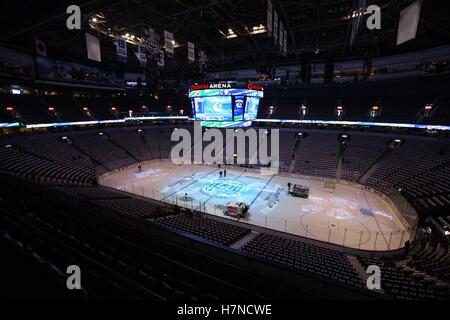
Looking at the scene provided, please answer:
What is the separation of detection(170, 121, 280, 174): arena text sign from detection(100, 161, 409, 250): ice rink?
3.21 meters

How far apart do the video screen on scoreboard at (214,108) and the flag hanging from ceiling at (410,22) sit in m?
12.7

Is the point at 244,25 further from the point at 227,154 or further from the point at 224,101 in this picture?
the point at 227,154

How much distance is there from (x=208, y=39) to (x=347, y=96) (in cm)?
2553

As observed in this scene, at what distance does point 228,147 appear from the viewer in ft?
129

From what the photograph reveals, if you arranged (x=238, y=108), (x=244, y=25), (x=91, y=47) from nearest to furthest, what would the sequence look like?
(x=91, y=47), (x=238, y=108), (x=244, y=25)

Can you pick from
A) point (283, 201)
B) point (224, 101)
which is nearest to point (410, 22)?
point (224, 101)

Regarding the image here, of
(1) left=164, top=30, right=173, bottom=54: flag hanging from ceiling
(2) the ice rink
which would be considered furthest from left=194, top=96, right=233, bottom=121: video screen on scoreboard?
(2) the ice rink

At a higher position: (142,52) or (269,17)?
(269,17)

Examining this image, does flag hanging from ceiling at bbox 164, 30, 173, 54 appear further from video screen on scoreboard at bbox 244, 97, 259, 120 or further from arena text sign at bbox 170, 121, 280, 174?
arena text sign at bbox 170, 121, 280, 174

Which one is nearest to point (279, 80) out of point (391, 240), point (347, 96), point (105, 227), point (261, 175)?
point (347, 96)

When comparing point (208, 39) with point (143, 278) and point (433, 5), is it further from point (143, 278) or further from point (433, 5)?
point (143, 278)

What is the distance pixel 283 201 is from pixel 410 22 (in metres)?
16.2

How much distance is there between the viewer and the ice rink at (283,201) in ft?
54.3

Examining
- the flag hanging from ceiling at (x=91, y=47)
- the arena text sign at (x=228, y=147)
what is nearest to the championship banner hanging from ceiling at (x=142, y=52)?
the flag hanging from ceiling at (x=91, y=47)
